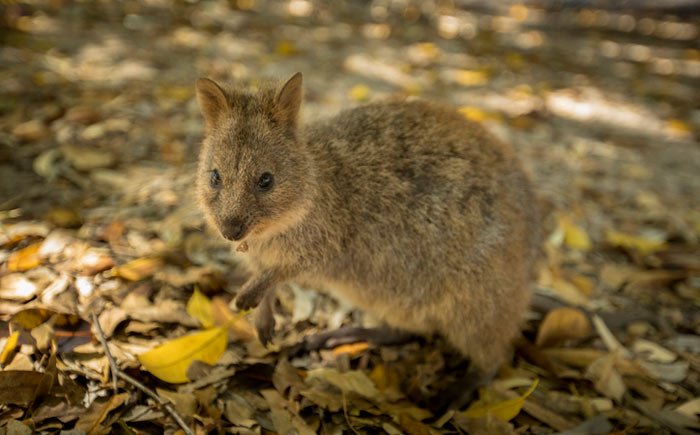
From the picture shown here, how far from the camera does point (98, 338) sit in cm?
281

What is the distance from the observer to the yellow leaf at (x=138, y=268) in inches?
128

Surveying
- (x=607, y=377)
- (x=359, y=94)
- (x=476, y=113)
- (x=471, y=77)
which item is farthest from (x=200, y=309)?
(x=471, y=77)

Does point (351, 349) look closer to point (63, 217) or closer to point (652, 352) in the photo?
point (652, 352)

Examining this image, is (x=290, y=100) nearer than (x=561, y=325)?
Yes

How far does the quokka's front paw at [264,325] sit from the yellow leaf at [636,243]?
3.02 m

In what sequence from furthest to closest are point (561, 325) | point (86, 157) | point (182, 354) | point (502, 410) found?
1. point (86, 157)
2. point (561, 325)
3. point (502, 410)
4. point (182, 354)

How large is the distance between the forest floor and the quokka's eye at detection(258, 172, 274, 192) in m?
0.91

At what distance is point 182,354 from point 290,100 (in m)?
1.50

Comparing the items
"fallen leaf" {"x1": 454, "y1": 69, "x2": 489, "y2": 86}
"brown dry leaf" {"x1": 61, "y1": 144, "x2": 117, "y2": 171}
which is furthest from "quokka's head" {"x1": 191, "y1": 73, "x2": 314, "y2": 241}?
"fallen leaf" {"x1": 454, "y1": 69, "x2": 489, "y2": 86}

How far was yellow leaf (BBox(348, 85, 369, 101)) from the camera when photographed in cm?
581

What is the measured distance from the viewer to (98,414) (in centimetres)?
246

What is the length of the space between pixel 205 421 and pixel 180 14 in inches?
254

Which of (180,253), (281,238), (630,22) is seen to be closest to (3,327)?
(180,253)

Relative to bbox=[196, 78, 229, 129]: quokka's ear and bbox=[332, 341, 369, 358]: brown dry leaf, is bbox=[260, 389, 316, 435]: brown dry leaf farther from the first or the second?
bbox=[196, 78, 229, 129]: quokka's ear
